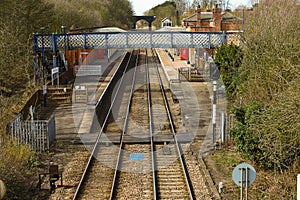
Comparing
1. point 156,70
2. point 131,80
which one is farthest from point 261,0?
point 156,70

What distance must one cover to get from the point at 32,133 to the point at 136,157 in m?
3.25

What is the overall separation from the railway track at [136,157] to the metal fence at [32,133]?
5.13 feet

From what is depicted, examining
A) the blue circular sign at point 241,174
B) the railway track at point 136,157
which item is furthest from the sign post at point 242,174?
the railway track at point 136,157

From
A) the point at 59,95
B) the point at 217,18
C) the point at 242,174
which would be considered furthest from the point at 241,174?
the point at 217,18

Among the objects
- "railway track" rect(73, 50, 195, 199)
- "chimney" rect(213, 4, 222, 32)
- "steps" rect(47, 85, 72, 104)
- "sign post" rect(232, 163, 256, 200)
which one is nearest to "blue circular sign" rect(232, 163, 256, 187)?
"sign post" rect(232, 163, 256, 200)

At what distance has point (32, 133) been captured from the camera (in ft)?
47.2

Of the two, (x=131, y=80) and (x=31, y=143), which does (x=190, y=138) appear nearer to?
(x=31, y=143)

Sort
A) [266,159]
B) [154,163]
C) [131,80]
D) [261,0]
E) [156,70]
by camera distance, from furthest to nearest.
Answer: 1. [156,70]
2. [131,80]
3. [261,0]
4. [154,163]
5. [266,159]

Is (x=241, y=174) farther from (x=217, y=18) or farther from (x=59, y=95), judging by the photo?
(x=217, y=18)

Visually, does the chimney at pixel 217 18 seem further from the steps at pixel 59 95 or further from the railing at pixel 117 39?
the steps at pixel 59 95

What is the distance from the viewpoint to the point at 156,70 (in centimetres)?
3928

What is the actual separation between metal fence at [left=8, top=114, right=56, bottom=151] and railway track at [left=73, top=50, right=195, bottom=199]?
1564 millimetres

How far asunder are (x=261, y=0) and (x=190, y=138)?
654cm

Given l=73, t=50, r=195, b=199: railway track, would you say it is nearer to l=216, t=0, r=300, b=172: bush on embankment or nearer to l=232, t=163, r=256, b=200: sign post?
l=216, t=0, r=300, b=172: bush on embankment
